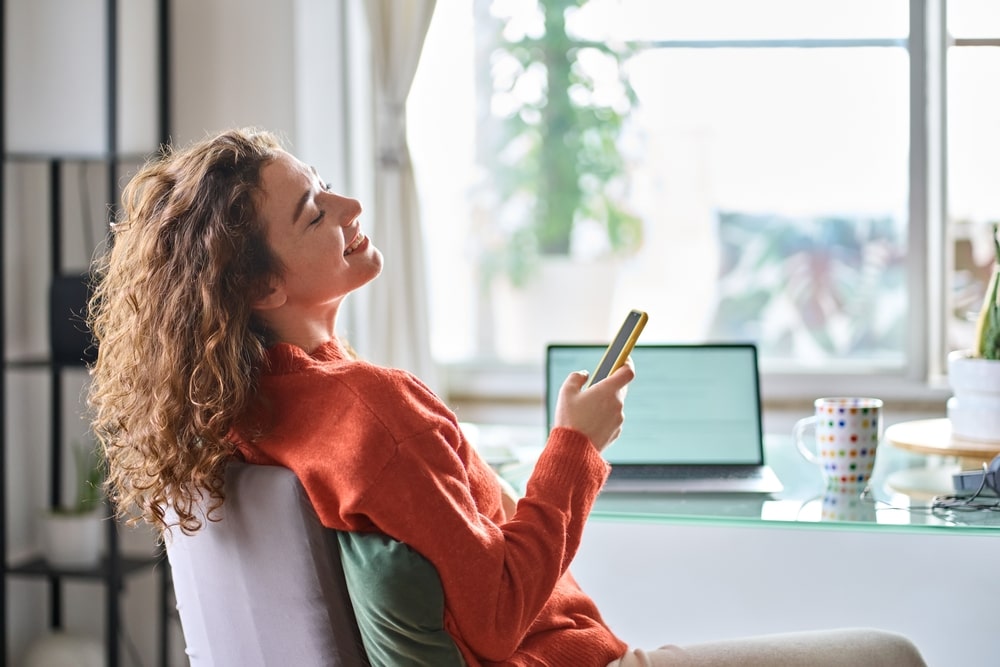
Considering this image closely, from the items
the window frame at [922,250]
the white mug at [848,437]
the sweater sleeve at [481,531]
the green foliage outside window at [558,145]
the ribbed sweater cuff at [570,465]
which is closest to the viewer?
the sweater sleeve at [481,531]

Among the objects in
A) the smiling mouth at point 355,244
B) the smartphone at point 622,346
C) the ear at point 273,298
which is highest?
the smiling mouth at point 355,244

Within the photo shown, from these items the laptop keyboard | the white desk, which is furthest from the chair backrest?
the laptop keyboard

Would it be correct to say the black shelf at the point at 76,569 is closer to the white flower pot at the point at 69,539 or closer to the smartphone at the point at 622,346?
the white flower pot at the point at 69,539

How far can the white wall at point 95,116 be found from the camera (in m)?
2.47

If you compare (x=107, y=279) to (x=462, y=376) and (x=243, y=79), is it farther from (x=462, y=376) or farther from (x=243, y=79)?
(x=462, y=376)

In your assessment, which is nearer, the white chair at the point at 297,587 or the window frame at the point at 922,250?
the white chair at the point at 297,587

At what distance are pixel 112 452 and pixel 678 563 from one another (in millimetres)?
1091

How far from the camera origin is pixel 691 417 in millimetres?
1772

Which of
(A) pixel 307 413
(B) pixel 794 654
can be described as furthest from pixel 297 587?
(B) pixel 794 654

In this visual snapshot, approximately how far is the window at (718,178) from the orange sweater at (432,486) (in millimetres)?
1580

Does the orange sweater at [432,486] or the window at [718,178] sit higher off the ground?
the window at [718,178]

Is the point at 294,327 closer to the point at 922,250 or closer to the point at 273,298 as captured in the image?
the point at 273,298

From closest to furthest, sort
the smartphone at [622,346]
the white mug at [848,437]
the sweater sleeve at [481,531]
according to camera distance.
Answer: the sweater sleeve at [481,531] < the smartphone at [622,346] < the white mug at [848,437]

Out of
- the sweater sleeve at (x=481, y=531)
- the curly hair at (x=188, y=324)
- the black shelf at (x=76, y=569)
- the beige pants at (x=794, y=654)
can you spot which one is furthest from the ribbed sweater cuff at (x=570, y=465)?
the black shelf at (x=76, y=569)
